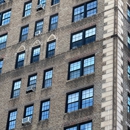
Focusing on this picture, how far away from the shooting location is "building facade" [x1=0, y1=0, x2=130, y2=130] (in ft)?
168

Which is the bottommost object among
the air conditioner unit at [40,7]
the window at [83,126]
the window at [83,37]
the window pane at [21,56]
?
the window at [83,126]

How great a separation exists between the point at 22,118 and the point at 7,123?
181 centimetres

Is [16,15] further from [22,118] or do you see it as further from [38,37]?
[22,118]

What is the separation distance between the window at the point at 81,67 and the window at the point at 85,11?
5.36 meters

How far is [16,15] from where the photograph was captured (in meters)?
63.8

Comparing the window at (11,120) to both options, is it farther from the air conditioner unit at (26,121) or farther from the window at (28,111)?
the air conditioner unit at (26,121)

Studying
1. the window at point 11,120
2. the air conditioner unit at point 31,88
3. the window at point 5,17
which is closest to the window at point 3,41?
the window at point 5,17

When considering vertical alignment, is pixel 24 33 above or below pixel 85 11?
above

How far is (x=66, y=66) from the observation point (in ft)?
181

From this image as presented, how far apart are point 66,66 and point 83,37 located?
3.26 meters

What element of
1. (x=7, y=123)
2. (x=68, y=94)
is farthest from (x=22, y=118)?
(x=68, y=94)

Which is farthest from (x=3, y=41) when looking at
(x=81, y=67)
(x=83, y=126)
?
(x=83, y=126)

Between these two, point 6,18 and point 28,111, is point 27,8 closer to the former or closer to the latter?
point 6,18

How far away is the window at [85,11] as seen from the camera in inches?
2265
